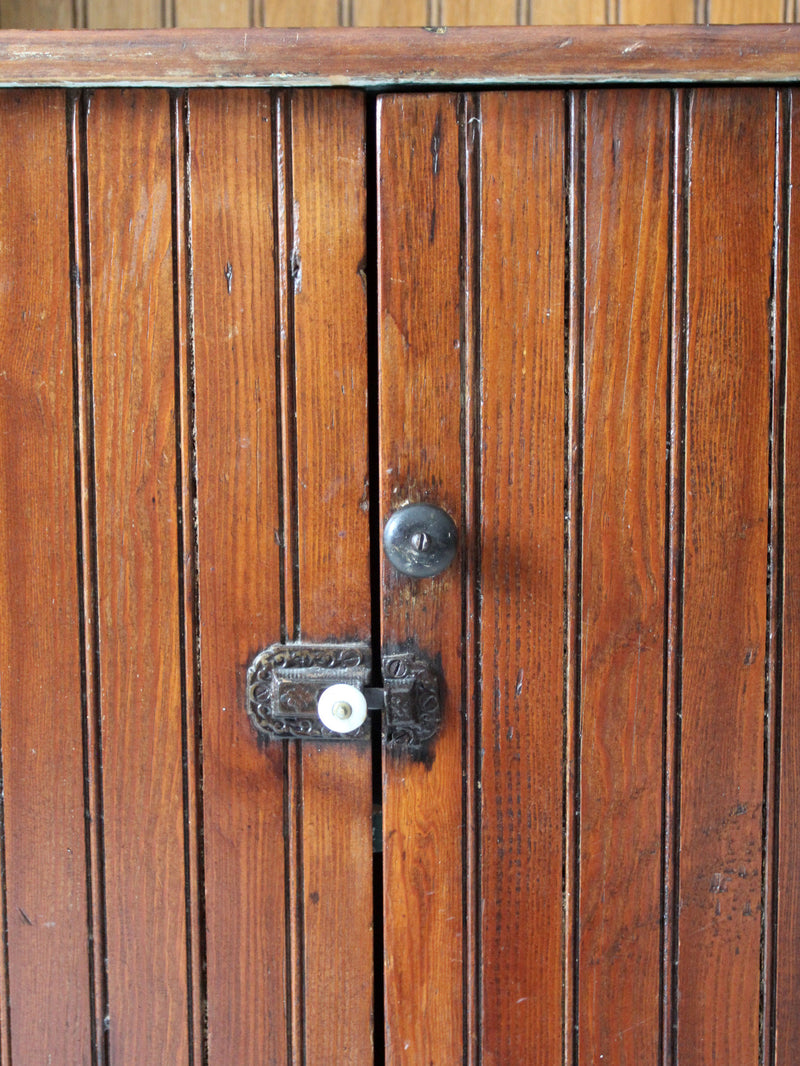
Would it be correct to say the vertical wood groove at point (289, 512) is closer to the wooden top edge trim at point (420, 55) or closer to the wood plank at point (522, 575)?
the wooden top edge trim at point (420, 55)

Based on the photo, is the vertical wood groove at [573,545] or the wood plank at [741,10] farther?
the wood plank at [741,10]

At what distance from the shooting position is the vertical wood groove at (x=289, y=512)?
1.97ft

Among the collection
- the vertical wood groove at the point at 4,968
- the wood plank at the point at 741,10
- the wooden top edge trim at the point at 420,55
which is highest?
the wood plank at the point at 741,10

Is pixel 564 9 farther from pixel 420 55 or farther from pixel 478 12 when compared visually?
pixel 420 55

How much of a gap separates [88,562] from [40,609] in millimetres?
55

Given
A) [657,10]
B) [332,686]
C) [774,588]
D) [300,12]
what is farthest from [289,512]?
[657,10]

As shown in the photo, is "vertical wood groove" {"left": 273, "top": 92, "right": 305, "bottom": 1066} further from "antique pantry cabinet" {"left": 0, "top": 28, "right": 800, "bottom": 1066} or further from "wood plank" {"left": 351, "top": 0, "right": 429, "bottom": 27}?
"wood plank" {"left": 351, "top": 0, "right": 429, "bottom": 27}

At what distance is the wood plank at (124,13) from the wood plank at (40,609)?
0.93 ft

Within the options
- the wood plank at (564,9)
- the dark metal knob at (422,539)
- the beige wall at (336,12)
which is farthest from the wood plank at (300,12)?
the dark metal knob at (422,539)

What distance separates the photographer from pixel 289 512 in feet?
2.04

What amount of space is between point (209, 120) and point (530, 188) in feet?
0.81

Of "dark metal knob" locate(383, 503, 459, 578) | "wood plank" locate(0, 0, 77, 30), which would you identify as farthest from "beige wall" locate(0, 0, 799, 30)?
"dark metal knob" locate(383, 503, 459, 578)

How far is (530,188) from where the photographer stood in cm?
59

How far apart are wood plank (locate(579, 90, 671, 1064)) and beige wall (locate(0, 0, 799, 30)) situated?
30 cm
